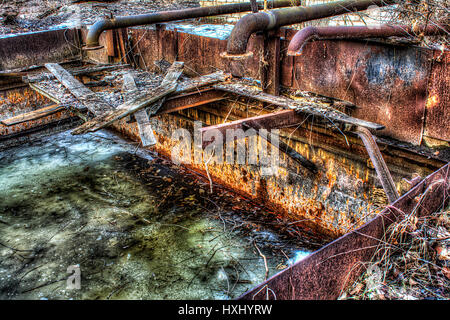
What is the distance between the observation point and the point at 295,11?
168 inches

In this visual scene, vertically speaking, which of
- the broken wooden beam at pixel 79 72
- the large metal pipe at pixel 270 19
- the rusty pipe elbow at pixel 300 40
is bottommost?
the broken wooden beam at pixel 79 72

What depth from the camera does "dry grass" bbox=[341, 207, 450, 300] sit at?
2.67 metres

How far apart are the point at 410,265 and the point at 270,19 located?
2.85 metres

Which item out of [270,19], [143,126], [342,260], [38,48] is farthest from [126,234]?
[38,48]

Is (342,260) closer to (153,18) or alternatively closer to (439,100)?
(439,100)

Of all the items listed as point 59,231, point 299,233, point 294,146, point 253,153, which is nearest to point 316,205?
point 299,233

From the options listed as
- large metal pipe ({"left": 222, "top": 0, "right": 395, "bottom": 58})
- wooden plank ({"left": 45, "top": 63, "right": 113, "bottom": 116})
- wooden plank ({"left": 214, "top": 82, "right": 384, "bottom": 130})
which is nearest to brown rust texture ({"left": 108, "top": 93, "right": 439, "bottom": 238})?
wooden plank ({"left": 214, "top": 82, "right": 384, "bottom": 130})

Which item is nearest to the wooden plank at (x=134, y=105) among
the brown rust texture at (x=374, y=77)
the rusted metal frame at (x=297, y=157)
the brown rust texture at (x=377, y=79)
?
the brown rust texture at (x=374, y=77)

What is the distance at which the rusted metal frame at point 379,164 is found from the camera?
11.9ft

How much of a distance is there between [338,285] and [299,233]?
107 inches

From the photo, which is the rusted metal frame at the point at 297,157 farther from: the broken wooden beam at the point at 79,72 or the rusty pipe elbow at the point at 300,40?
the broken wooden beam at the point at 79,72

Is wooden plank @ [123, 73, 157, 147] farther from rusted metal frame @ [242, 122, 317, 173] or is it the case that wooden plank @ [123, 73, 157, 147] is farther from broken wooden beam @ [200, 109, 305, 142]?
rusted metal frame @ [242, 122, 317, 173]

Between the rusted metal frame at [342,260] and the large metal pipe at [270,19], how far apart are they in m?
2.17
